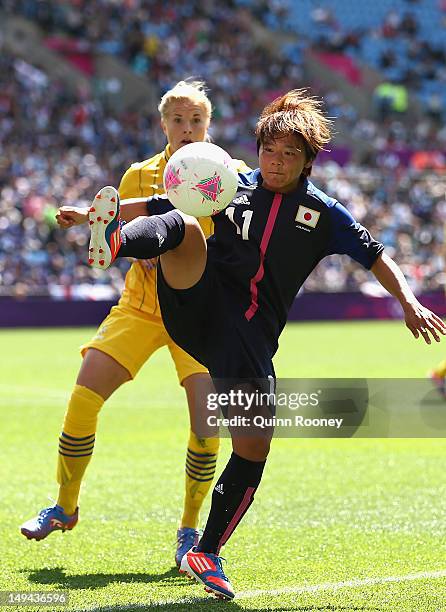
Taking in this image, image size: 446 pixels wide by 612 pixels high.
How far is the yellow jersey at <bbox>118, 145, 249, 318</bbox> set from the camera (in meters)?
5.78

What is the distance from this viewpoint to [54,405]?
1180cm

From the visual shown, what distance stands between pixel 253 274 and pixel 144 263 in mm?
1201

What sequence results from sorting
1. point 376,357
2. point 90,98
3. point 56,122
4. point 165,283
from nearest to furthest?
point 165,283 → point 376,357 → point 56,122 → point 90,98

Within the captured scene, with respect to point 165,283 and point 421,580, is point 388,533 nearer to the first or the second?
point 421,580

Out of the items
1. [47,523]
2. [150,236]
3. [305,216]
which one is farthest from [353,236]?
[47,523]

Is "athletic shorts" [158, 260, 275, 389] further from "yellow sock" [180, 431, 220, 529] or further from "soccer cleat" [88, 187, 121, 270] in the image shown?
"yellow sock" [180, 431, 220, 529]

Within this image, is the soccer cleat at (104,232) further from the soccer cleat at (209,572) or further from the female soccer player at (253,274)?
the soccer cleat at (209,572)

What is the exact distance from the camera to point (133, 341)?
18.7ft

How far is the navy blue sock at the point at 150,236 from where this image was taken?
4367 millimetres

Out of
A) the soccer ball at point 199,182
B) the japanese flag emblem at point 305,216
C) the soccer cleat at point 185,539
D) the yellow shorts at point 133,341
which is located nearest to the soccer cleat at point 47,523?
the soccer cleat at point 185,539

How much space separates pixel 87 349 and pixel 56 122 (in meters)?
22.1

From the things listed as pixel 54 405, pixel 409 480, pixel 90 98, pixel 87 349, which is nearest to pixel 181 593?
pixel 87 349

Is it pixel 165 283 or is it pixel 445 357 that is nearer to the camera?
pixel 165 283

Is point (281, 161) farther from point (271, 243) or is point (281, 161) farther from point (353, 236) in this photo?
point (353, 236)
